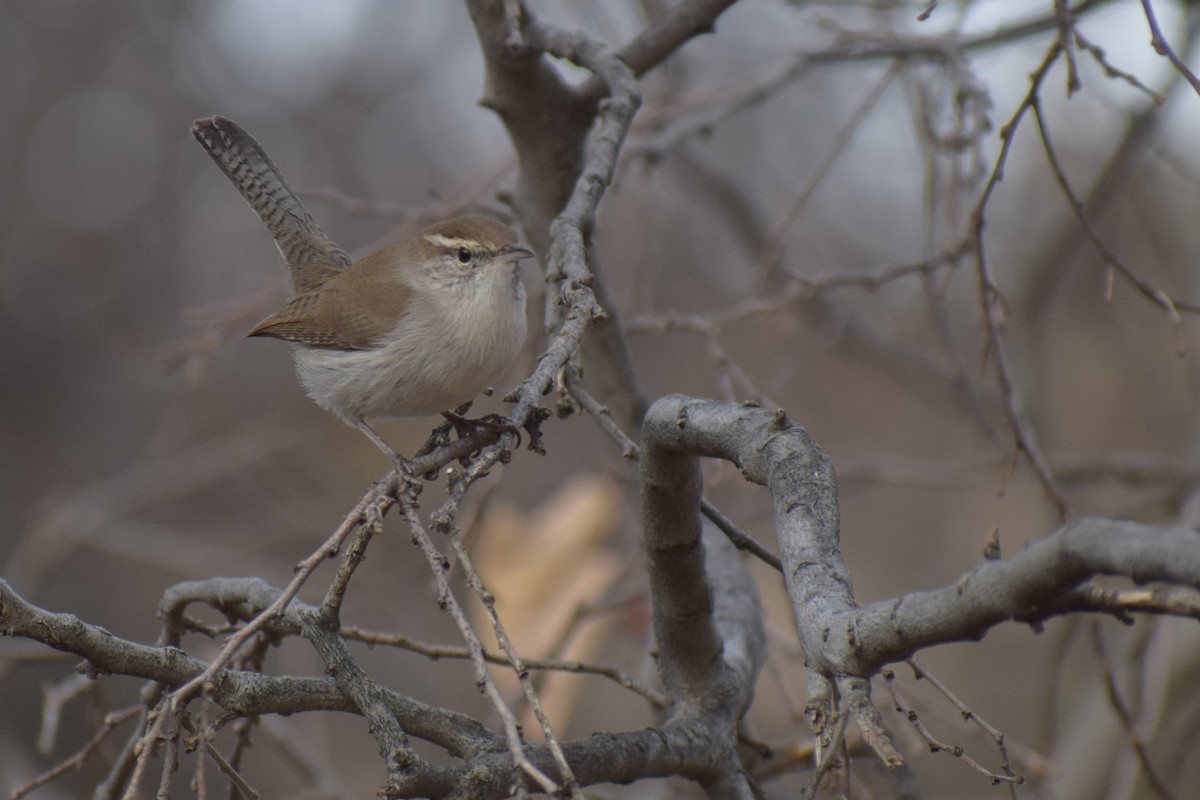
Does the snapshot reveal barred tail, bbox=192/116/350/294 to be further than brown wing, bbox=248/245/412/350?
Yes

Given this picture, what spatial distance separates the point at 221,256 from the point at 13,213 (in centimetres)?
262

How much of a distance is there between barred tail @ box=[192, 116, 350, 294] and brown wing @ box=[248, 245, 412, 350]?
36 cm

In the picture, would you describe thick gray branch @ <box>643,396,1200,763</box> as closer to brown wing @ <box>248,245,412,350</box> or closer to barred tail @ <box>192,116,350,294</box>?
brown wing @ <box>248,245,412,350</box>

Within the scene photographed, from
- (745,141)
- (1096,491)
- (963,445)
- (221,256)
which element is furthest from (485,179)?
(221,256)

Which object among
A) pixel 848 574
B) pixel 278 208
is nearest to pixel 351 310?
pixel 278 208

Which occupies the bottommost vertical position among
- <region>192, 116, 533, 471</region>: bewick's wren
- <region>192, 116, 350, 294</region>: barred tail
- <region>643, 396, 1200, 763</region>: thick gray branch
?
<region>643, 396, 1200, 763</region>: thick gray branch

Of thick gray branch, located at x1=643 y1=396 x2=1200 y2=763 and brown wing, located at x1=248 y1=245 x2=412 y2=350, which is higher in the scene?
brown wing, located at x1=248 y1=245 x2=412 y2=350

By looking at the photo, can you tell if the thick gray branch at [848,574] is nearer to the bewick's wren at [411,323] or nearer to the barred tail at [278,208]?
the bewick's wren at [411,323]

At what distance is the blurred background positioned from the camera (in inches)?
147

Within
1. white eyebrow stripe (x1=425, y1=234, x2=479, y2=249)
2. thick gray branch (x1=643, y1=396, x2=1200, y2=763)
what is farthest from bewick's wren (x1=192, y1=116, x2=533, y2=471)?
thick gray branch (x1=643, y1=396, x2=1200, y2=763)

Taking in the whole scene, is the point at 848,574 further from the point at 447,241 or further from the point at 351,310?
the point at 351,310

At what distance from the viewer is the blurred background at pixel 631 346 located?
374cm

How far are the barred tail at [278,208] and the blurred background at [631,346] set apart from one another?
528 mm

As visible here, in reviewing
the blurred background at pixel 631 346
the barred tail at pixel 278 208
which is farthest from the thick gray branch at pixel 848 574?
the barred tail at pixel 278 208
